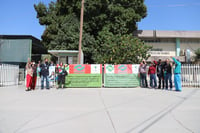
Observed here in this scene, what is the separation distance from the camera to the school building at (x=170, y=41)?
25288 mm

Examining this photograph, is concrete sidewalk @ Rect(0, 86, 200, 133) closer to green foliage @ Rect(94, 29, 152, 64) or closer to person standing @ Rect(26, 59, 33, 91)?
person standing @ Rect(26, 59, 33, 91)

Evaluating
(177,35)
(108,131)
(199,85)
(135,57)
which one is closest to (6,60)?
(135,57)

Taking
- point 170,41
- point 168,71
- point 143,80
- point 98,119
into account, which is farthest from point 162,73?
point 170,41

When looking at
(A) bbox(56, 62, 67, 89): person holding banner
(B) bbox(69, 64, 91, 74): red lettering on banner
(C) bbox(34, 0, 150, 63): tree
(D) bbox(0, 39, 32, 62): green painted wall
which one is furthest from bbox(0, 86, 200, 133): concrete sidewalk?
(D) bbox(0, 39, 32, 62): green painted wall

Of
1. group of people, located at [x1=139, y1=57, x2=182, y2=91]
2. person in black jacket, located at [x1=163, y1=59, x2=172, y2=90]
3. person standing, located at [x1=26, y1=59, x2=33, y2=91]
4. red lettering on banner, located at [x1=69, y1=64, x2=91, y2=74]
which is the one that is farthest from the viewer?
red lettering on banner, located at [x1=69, y1=64, x2=91, y2=74]

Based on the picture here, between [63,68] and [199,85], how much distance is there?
9882 millimetres

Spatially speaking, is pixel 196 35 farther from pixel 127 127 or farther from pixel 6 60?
pixel 6 60

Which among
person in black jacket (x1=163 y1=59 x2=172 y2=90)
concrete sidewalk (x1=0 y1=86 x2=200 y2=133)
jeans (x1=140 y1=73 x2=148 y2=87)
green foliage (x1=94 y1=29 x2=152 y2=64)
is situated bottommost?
concrete sidewalk (x1=0 y1=86 x2=200 y2=133)

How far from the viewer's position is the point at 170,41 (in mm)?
26469

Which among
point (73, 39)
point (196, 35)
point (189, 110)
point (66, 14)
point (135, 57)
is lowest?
point (189, 110)

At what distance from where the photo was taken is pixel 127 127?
3326 mm

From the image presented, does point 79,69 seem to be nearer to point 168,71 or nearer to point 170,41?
point 168,71

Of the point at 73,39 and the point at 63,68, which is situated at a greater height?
the point at 73,39

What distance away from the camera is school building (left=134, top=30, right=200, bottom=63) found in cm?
2529
